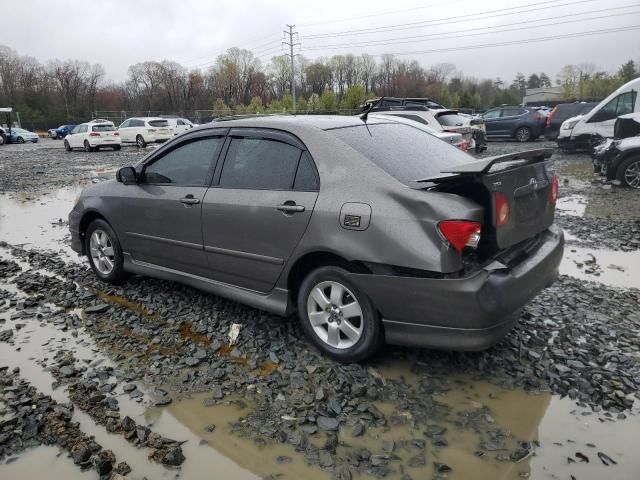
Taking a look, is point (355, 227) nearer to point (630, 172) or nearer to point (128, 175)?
point (128, 175)

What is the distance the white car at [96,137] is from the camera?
25.9 metres

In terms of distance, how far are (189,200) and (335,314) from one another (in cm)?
164

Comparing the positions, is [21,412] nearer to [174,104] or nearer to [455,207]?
[455,207]

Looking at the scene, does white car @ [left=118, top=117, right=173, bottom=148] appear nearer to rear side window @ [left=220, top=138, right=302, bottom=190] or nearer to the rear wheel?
→ the rear wheel

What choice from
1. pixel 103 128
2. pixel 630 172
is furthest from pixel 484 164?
pixel 103 128

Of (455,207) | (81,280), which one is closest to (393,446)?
(455,207)

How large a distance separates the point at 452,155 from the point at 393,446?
90.6 inches

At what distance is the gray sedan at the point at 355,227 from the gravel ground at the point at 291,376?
322 millimetres

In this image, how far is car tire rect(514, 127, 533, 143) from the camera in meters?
22.1

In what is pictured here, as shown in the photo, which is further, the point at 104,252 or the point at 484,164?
the point at 104,252

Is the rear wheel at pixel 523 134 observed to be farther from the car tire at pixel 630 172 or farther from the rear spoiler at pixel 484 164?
the rear spoiler at pixel 484 164

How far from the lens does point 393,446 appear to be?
2.68m

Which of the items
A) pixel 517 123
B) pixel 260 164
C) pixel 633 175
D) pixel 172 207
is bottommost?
pixel 633 175

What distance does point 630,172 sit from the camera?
1004cm
